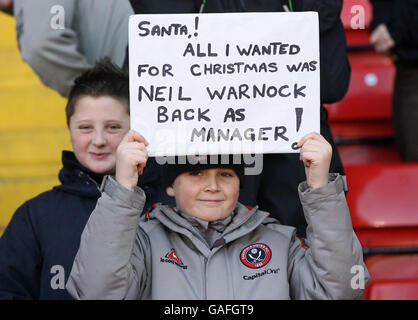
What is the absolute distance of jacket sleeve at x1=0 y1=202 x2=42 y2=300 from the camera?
2.68 m

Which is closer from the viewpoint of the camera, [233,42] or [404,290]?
[233,42]

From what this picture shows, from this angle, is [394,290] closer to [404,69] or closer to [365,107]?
[404,69]

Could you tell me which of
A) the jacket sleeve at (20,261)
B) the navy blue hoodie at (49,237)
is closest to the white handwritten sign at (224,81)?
the navy blue hoodie at (49,237)

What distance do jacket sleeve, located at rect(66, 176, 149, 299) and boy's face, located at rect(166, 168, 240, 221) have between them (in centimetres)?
24

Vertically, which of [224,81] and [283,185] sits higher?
[224,81]

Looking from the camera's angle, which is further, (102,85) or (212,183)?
(102,85)

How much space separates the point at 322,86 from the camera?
3.02 meters

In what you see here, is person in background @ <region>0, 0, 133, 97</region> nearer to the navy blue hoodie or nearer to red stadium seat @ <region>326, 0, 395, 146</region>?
the navy blue hoodie

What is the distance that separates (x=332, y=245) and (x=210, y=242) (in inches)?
Result: 16.1

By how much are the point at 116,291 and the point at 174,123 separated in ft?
1.83

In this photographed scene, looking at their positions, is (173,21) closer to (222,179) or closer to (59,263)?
(222,179)

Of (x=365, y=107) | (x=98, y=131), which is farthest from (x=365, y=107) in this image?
(x=98, y=131)
